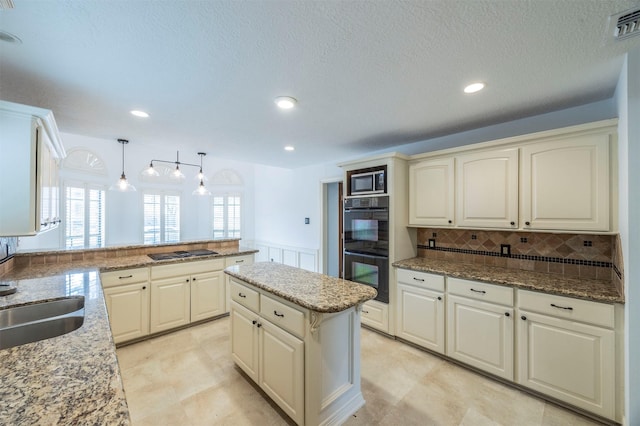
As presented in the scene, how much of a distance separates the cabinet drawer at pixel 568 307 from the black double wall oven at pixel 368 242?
1258 millimetres

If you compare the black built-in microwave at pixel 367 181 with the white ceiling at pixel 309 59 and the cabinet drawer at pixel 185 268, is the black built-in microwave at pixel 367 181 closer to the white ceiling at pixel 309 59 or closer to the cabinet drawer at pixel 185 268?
the white ceiling at pixel 309 59

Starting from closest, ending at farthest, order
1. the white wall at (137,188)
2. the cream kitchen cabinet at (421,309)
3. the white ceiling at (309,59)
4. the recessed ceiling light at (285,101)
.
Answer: the white ceiling at (309,59)
the recessed ceiling light at (285,101)
the cream kitchen cabinet at (421,309)
the white wall at (137,188)

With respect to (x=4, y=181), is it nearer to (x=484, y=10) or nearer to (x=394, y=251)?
(x=484, y=10)

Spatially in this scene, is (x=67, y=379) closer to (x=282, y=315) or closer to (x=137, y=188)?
(x=282, y=315)

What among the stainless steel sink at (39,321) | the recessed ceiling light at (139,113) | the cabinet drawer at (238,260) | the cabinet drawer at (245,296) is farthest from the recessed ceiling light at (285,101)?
the cabinet drawer at (238,260)

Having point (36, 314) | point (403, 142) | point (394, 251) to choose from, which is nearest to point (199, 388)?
point (36, 314)

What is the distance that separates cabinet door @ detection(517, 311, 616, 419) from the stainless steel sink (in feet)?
10.3

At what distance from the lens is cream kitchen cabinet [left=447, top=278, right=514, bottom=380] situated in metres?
2.12

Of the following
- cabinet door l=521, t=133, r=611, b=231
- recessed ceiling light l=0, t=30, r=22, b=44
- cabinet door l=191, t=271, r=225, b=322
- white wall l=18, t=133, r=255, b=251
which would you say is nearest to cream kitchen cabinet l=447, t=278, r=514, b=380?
cabinet door l=521, t=133, r=611, b=231

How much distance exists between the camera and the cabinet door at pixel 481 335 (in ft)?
6.97

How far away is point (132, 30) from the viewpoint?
1.28m

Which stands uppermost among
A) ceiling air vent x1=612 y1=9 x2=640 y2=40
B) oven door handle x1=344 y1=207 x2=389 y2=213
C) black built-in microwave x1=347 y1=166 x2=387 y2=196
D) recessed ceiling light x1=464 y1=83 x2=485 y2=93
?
ceiling air vent x1=612 y1=9 x2=640 y2=40

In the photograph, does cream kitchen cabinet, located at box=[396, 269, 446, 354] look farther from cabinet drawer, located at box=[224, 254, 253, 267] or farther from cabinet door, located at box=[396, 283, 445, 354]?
cabinet drawer, located at box=[224, 254, 253, 267]

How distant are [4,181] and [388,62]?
241 cm
